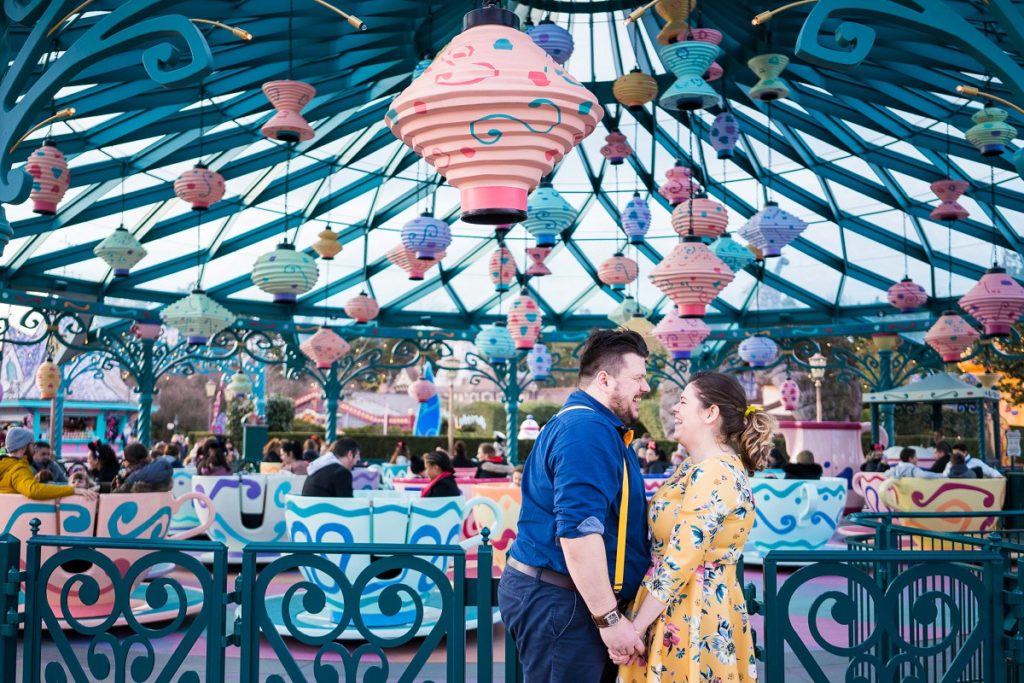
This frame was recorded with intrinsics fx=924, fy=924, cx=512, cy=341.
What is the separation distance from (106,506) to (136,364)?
1085 centimetres

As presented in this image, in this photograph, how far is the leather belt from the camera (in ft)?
7.94

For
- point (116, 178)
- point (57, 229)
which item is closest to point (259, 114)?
point (116, 178)

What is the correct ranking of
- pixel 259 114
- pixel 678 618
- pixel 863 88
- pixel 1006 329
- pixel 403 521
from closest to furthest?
pixel 678 618
pixel 403 521
pixel 1006 329
pixel 863 88
pixel 259 114

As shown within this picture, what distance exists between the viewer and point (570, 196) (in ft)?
49.3

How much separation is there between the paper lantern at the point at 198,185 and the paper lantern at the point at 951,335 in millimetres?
8431

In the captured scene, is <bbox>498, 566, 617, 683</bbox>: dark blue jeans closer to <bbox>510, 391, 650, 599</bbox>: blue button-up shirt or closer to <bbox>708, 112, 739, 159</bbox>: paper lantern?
<bbox>510, 391, 650, 599</bbox>: blue button-up shirt

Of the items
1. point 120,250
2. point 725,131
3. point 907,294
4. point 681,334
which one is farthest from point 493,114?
point 907,294

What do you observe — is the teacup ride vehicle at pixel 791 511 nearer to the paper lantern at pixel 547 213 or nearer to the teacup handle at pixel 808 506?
the teacup handle at pixel 808 506

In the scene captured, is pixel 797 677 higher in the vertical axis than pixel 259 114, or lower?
lower

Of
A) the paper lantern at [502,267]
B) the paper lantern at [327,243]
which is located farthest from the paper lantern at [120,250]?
the paper lantern at [502,267]

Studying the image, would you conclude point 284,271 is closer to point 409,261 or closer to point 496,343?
point 409,261

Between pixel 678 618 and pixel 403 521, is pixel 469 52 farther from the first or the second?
pixel 403 521

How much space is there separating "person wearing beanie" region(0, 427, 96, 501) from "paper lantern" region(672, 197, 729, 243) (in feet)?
17.7

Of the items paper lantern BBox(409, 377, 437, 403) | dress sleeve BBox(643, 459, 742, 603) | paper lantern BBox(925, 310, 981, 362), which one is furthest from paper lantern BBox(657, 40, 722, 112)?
paper lantern BBox(409, 377, 437, 403)
